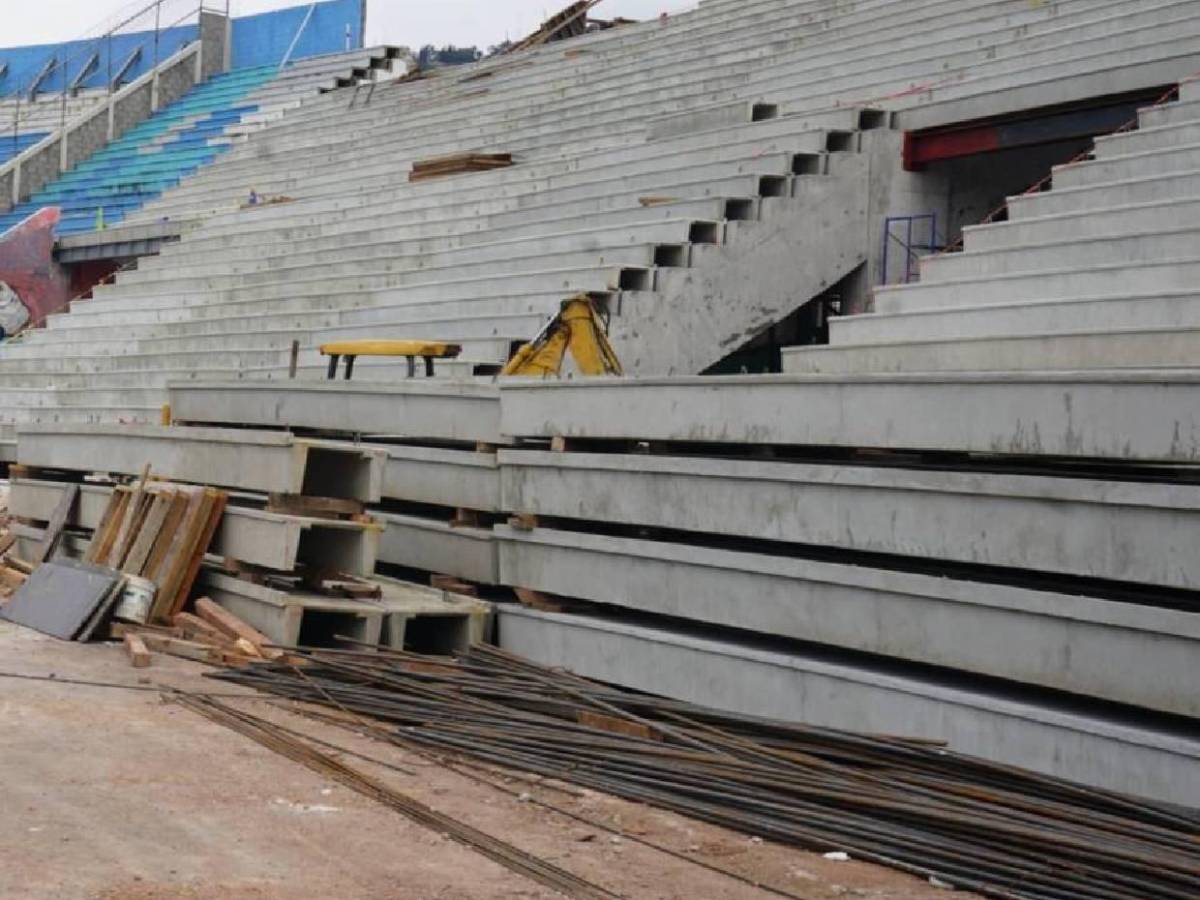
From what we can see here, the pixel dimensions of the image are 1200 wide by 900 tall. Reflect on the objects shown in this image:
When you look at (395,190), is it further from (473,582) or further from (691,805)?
(691,805)

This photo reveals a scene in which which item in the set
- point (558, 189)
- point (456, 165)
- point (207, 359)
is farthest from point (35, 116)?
point (558, 189)

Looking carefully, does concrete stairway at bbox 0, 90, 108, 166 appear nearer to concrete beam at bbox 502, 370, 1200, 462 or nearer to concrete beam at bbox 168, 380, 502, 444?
concrete beam at bbox 168, 380, 502, 444

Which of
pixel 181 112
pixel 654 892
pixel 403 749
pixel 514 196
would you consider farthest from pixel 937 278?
pixel 181 112

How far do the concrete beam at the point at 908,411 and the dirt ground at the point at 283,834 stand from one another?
1855 mm

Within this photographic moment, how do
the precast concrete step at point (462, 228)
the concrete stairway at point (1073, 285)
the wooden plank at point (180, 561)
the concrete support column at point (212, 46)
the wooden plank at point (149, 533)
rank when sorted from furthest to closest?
1. the concrete support column at point (212, 46)
2. the precast concrete step at point (462, 228)
3. the wooden plank at point (149, 533)
4. the wooden plank at point (180, 561)
5. the concrete stairway at point (1073, 285)

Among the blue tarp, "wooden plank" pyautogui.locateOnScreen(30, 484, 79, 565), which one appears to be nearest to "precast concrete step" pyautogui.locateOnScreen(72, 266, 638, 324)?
"wooden plank" pyautogui.locateOnScreen(30, 484, 79, 565)

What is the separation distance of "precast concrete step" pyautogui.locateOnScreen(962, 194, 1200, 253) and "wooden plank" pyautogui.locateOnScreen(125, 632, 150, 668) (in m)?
5.60

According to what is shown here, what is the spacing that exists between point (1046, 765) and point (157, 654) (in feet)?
18.3

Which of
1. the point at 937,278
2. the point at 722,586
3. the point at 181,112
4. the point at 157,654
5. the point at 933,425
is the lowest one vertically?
the point at 157,654

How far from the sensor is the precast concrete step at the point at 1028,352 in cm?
788

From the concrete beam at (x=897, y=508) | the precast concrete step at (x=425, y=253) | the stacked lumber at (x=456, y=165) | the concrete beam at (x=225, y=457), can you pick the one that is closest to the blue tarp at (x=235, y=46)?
the precast concrete step at (x=425, y=253)

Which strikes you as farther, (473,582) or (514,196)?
(514,196)

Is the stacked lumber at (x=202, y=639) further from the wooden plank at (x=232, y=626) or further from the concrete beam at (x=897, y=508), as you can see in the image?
the concrete beam at (x=897, y=508)

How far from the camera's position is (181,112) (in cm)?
3609
